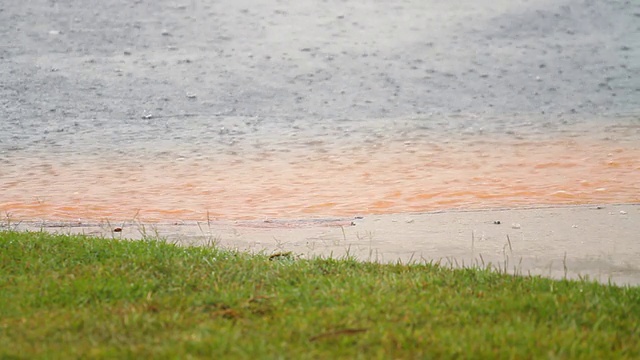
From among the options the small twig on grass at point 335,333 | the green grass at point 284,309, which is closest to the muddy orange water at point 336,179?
the green grass at point 284,309

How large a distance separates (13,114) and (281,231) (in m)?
6.38

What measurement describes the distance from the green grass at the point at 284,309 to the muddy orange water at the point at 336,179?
6.91 ft

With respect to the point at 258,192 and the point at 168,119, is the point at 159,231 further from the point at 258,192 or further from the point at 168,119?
the point at 168,119

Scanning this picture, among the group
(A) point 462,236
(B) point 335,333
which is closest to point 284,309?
(B) point 335,333

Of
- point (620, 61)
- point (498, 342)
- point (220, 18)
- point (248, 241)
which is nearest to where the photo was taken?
point (498, 342)

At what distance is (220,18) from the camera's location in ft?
44.0

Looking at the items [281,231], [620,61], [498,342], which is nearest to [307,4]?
[620,61]

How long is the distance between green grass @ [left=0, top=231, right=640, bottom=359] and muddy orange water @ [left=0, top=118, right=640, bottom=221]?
2.11m

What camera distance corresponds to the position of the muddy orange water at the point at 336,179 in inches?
279

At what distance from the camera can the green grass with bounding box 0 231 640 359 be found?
329cm

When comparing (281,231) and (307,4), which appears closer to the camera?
(281,231)

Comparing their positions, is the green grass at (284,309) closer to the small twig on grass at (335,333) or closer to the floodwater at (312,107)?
the small twig on grass at (335,333)

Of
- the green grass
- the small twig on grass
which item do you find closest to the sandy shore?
the green grass

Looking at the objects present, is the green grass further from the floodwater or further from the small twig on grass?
the floodwater
